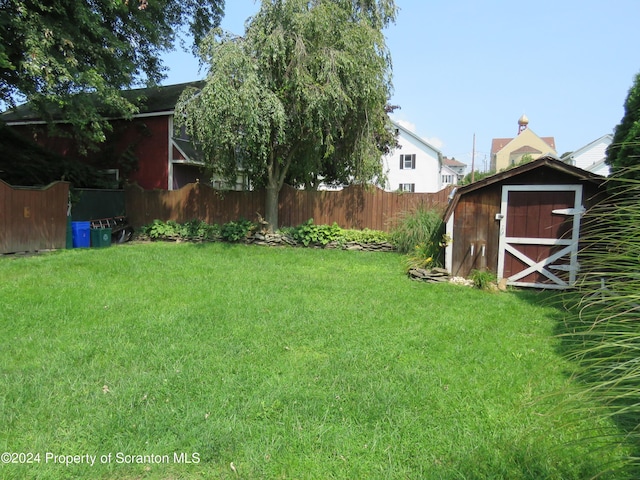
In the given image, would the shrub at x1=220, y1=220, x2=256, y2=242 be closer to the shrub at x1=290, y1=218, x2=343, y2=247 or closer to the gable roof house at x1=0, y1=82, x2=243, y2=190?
the shrub at x1=290, y1=218, x2=343, y2=247

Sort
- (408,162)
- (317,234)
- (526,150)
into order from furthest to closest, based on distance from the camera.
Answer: (526,150), (408,162), (317,234)

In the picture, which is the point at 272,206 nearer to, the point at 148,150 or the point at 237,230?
the point at 237,230

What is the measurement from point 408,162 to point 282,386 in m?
32.3

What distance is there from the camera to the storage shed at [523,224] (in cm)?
710

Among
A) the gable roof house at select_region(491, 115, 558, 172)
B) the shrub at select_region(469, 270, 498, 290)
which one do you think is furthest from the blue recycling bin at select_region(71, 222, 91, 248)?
the gable roof house at select_region(491, 115, 558, 172)

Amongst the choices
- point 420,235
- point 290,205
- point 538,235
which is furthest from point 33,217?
point 538,235

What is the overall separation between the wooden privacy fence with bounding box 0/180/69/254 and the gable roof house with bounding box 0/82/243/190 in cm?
450

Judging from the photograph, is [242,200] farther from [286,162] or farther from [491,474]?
[491,474]

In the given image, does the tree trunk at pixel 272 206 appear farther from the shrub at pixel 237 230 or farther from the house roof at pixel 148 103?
the house roof at pixel 148 103

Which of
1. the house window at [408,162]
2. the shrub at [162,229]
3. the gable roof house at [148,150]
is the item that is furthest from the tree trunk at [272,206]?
the house window at [408,162]

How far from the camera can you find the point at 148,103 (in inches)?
675

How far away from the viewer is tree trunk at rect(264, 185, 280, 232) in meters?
12.5

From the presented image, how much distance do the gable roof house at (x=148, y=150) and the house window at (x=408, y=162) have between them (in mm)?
21002

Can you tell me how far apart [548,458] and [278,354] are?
2.40 metres
